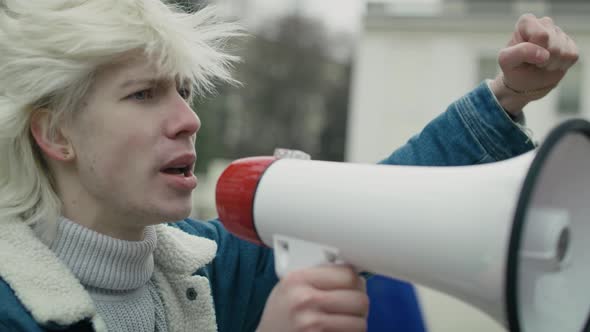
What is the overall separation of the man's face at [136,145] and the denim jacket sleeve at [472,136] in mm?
642

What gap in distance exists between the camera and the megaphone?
113cm

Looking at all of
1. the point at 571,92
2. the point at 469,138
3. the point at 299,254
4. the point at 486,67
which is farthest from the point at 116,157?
the point at 571,92

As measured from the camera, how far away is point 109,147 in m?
1.75

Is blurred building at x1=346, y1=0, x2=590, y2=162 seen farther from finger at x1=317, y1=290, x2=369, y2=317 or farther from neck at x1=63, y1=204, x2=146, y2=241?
finger at x1=317, y1=290, x2=369, y2=317

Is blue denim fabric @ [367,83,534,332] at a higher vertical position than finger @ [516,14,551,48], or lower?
lower

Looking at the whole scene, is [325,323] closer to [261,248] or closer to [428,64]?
[261,248]

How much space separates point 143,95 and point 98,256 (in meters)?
0.45

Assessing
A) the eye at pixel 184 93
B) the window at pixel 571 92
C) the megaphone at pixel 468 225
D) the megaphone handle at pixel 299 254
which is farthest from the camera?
the window at pixel 571 92

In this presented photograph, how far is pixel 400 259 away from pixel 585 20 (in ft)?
51.6

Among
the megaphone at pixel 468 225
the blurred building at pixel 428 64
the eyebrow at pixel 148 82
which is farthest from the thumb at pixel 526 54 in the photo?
the blurred building at pixel 428 64

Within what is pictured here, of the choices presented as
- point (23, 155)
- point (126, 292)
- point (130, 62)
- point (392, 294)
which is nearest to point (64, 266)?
point (126, 292)

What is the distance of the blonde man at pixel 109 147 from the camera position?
5.59 ft

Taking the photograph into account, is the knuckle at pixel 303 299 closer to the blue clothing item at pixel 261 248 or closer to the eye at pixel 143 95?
the blue clothing item at pixel 261 248

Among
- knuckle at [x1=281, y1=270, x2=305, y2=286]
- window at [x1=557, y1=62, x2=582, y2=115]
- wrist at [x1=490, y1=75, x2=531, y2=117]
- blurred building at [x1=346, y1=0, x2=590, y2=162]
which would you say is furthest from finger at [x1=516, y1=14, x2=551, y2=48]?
window at [x1=557, y1=62, x2=582, y2=115]
